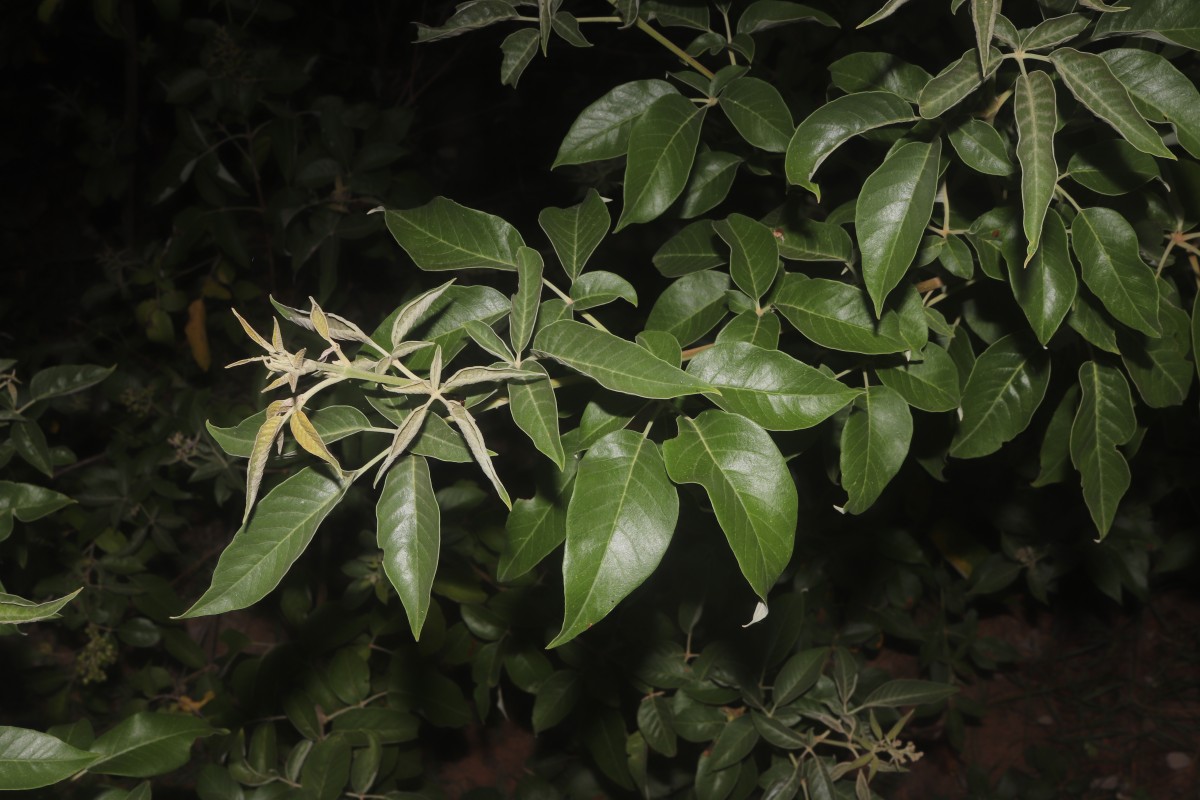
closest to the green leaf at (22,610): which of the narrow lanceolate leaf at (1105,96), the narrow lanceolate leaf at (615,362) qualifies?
the narrow lanceolate leaf at (615,362)

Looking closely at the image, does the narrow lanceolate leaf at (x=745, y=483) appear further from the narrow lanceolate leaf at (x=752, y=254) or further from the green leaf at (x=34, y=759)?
the green leaf at (x=34, y=759)

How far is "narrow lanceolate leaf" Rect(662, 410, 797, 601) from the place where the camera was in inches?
26.4

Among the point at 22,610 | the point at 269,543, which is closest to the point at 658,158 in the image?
the point at 269,543

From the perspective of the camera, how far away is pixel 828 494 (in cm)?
179

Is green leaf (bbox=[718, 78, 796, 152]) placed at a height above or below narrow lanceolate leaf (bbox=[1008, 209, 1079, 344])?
above

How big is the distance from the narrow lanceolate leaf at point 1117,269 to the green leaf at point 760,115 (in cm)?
32

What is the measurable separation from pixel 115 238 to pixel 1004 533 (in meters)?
3.24

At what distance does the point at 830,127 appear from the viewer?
0.77m

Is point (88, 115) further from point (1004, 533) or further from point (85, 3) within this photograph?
point (1004, 533)

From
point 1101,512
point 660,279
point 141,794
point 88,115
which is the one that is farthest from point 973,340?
point 88,115

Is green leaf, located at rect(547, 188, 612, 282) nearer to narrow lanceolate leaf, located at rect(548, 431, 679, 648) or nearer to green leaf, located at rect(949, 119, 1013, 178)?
narrow lanceolate leaf, located at rect(548, 431, 679, 648)

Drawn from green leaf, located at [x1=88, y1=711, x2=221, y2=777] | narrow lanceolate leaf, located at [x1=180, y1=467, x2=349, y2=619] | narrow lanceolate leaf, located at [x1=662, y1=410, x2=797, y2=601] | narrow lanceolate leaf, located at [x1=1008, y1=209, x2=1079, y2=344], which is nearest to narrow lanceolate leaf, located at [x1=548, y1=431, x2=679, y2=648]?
narrow lanceolate leaf, located at [x1=662, y1=410, x2=797, y2=601]

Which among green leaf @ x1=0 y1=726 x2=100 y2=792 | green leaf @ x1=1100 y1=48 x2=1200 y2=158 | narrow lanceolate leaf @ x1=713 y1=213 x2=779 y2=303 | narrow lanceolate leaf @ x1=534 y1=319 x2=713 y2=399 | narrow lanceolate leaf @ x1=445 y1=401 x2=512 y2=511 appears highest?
green leaf @ x1=1100 y1=48 x2=1200 y2=158

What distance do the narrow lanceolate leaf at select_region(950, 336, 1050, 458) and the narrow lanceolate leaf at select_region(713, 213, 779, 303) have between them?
0.34 m
